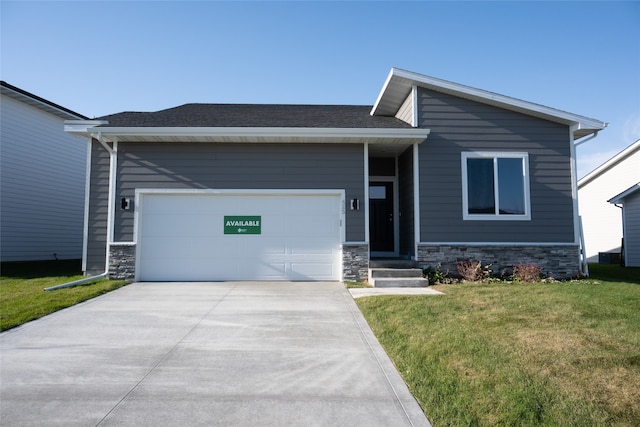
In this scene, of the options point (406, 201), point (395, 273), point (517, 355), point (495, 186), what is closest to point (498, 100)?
point (495, 186)

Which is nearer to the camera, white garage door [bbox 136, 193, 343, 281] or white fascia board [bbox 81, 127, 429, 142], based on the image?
white fascia board [bbox 81, 127, 429, 142]

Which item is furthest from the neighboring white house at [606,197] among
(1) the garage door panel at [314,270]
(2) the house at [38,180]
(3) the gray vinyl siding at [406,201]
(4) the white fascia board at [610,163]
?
(2) the house at [38,180]

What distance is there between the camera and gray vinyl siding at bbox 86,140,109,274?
919cm

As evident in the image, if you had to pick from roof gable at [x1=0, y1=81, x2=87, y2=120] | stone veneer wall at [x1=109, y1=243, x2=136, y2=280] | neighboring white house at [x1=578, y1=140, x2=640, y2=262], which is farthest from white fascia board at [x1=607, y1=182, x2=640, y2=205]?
roof gable at [x1=0, y1=81, x2=87, y2=120]

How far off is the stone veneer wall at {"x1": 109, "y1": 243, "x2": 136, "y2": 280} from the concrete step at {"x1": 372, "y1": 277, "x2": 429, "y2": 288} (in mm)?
5561

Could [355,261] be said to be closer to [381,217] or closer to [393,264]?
[393,264]

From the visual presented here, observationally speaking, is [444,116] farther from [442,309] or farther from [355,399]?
[355,399]

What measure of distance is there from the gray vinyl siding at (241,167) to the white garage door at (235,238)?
0.31 meters

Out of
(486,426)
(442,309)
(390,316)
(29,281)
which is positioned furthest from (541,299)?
(29,281)

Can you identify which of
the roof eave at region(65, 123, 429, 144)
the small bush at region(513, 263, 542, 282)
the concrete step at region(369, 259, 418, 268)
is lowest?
the small bush at region(513, 263, 542, 282)

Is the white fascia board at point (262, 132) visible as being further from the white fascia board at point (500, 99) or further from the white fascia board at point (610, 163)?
the white fascia board at point (610, 163)

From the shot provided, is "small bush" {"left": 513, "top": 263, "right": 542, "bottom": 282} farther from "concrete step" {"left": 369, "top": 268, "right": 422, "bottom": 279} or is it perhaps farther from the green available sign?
the green available sign

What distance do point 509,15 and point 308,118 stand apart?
5.48 meters

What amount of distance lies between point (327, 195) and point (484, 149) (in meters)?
3.96
